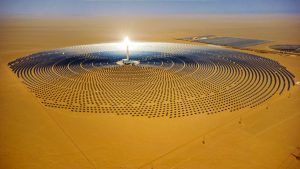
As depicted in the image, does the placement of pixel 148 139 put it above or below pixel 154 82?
below

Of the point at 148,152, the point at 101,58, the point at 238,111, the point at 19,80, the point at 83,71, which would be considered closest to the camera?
the point at 148,152

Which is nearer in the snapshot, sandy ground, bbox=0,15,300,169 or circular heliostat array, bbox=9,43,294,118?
A: sandy ground, bbox=0,15,300,169

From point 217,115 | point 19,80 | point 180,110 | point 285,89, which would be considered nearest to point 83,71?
point 19,80

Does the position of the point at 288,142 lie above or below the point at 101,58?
below

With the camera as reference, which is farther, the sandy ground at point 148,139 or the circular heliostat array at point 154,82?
the circular heliostat array at point 154,82

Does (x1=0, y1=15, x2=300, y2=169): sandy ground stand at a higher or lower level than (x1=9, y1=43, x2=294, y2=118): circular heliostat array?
lower

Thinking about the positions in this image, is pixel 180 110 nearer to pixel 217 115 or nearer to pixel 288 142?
pixel 217 115

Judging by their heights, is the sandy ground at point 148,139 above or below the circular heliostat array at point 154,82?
below

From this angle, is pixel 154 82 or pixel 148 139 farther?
pixel 154 82
